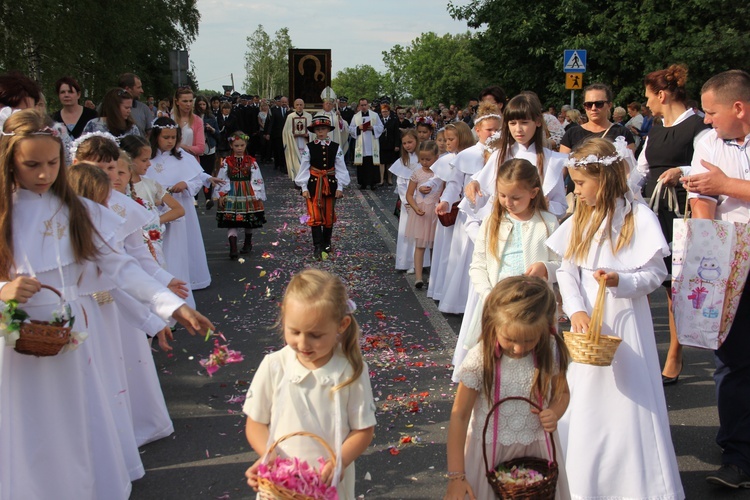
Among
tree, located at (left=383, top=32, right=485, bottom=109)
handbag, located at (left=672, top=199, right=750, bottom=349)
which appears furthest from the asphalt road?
tree, located at (left=383, top=32, right=485, bottom=109)

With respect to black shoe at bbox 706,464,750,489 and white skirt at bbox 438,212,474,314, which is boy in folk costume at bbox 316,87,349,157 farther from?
black shoe at bbox 706,464,750,489

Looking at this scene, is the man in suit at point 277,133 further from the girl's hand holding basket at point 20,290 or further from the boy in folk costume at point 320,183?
the girl's hand holding basket at point 20,290

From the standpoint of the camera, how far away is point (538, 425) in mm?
3449

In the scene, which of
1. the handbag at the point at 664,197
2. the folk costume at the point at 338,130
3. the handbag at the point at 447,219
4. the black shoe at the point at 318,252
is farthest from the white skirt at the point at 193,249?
the folk costume at the point at 338,130

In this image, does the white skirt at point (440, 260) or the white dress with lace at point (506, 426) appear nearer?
the white dress with lace at point (506, 426)

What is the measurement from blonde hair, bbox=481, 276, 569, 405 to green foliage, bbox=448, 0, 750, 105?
30.2 m

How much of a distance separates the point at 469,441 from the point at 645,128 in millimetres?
19086

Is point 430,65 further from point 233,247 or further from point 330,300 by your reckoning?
point 330,300

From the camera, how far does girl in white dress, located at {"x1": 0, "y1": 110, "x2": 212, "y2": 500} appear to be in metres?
3.83

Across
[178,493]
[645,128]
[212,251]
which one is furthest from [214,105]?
[178,493]

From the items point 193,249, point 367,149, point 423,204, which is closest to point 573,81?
point 367,149

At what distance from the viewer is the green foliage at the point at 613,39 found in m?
31.5

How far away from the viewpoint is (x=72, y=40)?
20.2 m

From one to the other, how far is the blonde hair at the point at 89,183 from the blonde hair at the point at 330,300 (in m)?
1.92
